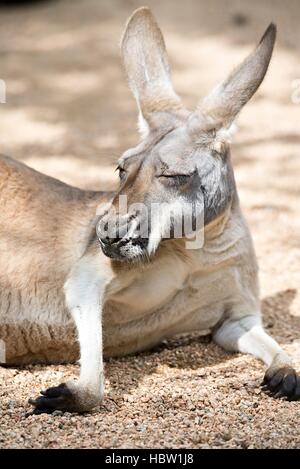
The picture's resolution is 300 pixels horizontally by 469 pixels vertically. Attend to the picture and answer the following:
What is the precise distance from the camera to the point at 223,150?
14.7ft

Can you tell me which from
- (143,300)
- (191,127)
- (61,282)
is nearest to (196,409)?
(143,300)

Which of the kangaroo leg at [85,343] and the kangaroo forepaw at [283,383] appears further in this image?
the kangaroo forepaw at [283,383]

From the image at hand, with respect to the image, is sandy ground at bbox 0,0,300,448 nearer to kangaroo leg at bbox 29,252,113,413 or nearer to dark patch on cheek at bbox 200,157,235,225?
kangaroo leg at bbox 29,252,113,413

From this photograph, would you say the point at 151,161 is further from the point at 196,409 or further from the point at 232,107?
the point at 196,409

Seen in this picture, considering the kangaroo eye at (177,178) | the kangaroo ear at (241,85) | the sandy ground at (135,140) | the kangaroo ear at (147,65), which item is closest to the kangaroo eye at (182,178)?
the kangaroo eye at (177,178)

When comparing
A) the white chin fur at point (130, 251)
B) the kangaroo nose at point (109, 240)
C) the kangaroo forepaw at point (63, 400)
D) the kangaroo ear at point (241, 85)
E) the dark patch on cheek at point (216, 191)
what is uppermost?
the kangaroo ear at point (241, 85)

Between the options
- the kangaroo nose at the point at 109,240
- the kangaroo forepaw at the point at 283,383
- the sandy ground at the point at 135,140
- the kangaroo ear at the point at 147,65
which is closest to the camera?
the sandy ground at the point at 135,140

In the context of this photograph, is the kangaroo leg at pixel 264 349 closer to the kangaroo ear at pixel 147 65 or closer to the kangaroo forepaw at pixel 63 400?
the kangaroo forepaw at pixel 63 400

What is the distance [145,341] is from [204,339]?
436 millimetres

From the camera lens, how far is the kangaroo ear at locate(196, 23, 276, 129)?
441 centimetres

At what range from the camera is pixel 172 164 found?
14.0 ft

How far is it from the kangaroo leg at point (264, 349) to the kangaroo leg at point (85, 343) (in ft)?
2.69

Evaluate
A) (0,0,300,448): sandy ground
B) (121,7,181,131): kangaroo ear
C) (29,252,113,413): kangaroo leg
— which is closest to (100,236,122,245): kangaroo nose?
(29,252,113,413): kangaroo leg

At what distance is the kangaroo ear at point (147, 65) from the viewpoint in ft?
15.4
